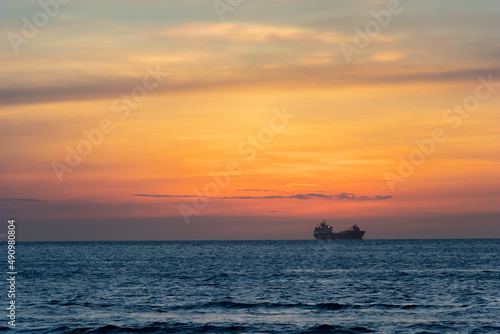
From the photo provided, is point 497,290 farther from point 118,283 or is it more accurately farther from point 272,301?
point 118,283

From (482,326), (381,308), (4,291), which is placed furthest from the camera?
(4,291)

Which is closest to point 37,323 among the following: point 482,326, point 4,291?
point 4,291

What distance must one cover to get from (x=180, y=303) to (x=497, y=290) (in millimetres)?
32527

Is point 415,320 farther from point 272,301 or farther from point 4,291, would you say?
point 4,291

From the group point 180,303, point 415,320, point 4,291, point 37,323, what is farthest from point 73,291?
point 415,320

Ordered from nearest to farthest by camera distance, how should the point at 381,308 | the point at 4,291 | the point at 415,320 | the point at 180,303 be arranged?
the point at 415,320
the point at 381,308
the point at 180,303
the point at 4,291

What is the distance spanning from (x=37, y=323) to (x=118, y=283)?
94.6 ft

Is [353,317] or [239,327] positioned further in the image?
[353,317]

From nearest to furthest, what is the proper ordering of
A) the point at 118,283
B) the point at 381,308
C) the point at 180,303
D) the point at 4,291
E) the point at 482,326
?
the point at 482,326 < the point at 381,308 < the point at 180,303 < the point at 4,291 < the point at 118,283

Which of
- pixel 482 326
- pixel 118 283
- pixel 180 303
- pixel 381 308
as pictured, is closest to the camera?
pixel 482 326

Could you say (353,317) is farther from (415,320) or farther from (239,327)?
(239,327)

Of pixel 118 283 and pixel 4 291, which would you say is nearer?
pixel 4 291

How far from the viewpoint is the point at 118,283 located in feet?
237

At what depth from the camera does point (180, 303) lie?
53.8 m
